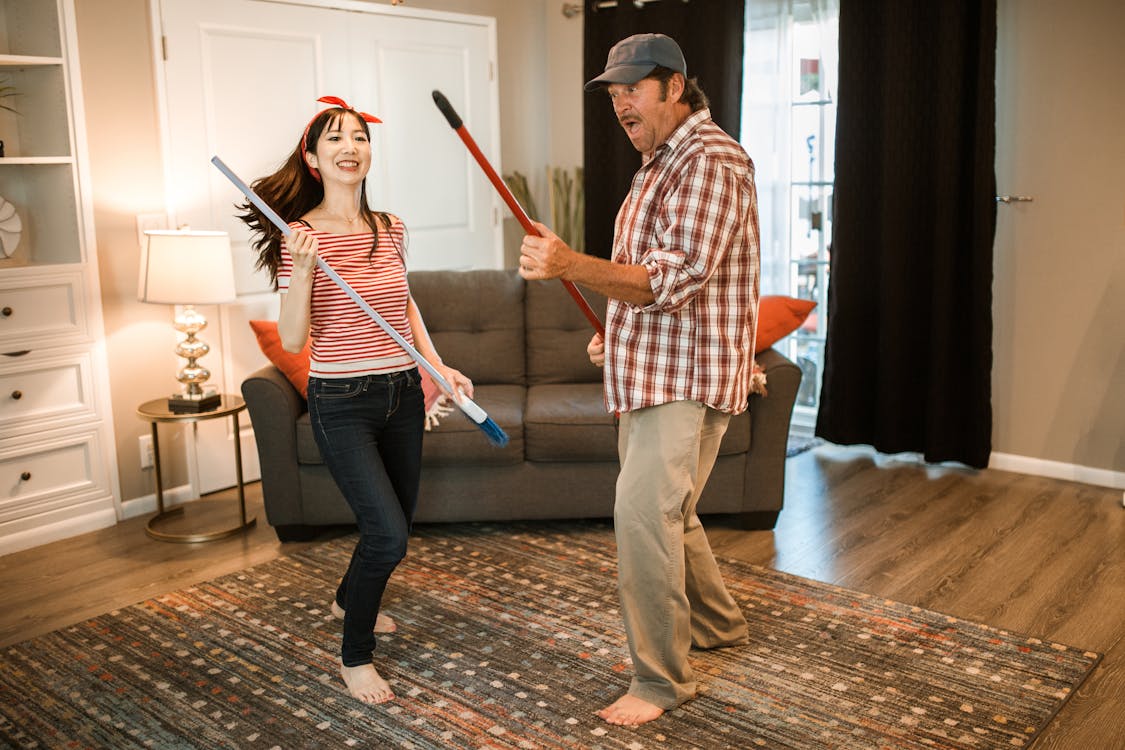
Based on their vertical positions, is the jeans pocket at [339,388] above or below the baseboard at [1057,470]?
above

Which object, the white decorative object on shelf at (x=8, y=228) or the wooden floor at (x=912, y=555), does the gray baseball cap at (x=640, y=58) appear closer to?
the wooden floor at (x=912, y=555)

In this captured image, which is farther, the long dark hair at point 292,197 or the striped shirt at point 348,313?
the long dark hair at point 292,197

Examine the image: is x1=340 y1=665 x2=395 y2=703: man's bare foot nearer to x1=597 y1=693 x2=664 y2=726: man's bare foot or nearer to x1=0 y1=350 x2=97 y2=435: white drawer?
x1=597 y1=693 x2=664 y2=726: man's bare foot

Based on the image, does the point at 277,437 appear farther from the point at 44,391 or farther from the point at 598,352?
the point at 598,352

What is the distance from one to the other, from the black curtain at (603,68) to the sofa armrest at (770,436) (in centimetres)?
158

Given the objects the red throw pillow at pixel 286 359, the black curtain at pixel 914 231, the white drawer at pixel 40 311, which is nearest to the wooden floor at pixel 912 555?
the black curtain at pixel 914 231

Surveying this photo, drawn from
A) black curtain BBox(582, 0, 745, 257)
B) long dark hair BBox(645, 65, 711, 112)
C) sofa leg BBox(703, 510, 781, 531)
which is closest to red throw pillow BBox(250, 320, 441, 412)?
sofa leg BBox(703, 510, 781, 531)

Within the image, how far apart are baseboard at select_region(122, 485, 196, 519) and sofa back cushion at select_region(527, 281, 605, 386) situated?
1.41 metres

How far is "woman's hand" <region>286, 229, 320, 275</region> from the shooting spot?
7.66 ft

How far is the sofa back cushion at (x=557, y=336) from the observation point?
4.16 metres

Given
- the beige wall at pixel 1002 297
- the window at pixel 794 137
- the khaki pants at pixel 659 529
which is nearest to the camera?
the khaki pants at pixel 659 529

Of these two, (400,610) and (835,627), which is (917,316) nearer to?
(835,627)

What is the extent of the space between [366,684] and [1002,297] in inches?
117

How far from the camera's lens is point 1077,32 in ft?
13.0
